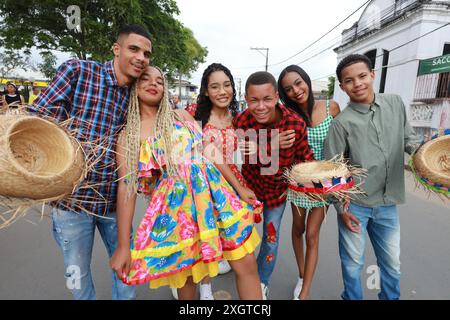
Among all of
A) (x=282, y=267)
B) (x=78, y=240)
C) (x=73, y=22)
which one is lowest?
(x=282, y=267)

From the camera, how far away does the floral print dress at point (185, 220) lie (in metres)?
1.42

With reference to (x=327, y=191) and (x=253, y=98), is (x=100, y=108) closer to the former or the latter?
(x=253, y=98)

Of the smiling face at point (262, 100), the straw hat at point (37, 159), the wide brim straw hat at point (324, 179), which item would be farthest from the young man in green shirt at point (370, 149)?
the straw hat at point (37, 159)

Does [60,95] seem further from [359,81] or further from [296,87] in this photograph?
[359,81]

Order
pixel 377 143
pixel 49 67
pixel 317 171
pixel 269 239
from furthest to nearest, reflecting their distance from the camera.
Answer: pixel 49 67, pixel 269 239, pixel 377 143, pixel 317 171

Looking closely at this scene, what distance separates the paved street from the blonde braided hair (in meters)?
1.31

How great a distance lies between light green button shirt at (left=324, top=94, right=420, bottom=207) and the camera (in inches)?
69.6

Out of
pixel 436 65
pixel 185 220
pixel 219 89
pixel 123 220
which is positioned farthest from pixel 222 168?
pixel 436 65

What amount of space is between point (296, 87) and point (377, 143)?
2.34 feet

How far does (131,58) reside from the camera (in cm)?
160

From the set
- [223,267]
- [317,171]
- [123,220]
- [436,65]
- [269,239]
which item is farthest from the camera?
[436,65]

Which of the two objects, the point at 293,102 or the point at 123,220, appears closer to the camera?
the point at 123,220

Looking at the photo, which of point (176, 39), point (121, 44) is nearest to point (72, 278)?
point (121, 44)

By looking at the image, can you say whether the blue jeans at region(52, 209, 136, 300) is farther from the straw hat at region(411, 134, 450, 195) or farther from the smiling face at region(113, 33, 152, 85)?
the straw hat at region(411, 134, 450, 195)
